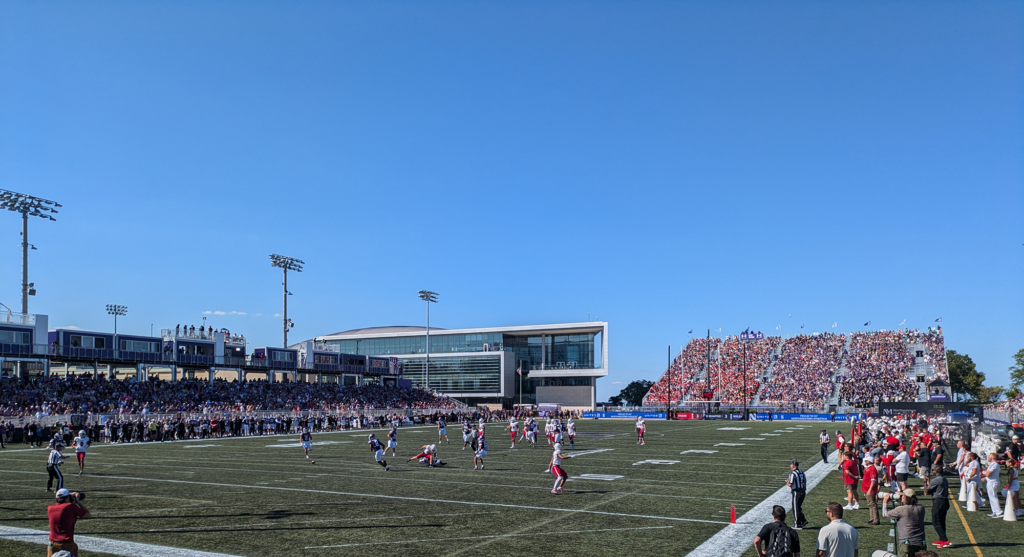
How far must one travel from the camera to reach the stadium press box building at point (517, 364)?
99812 mm

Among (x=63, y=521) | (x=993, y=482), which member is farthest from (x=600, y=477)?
(x=63, y=521)

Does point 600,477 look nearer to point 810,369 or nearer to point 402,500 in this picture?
point 402,500

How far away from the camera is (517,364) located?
103 meters

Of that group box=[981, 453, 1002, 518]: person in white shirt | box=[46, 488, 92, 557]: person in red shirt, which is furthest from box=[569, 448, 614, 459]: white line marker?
box=[46, 488, 92, 557]: person in red shirt

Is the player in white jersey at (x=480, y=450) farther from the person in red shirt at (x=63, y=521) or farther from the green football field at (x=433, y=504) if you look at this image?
the person in red shirt at (x=63, y=521)

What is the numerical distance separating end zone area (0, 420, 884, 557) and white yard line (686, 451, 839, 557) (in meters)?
0.34

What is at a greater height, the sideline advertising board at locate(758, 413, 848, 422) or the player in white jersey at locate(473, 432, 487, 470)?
the player in white jersey at locate(473, 432, 487, 470)

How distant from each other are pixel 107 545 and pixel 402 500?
22.7ft

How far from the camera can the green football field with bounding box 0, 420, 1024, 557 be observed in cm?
1357

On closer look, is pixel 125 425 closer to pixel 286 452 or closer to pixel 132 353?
pixel 286 452

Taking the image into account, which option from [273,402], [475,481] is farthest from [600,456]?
[273,402]

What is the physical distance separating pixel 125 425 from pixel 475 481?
2936cm

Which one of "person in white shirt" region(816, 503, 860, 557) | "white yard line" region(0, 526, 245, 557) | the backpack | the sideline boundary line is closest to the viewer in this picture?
Result: "person in white shirt" region(816, 503, 860, 557)

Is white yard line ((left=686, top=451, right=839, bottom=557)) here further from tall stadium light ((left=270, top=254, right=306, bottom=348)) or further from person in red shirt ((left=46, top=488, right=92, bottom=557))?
tall stadium light ((left=270, top=254, right=306, bottom=348))
